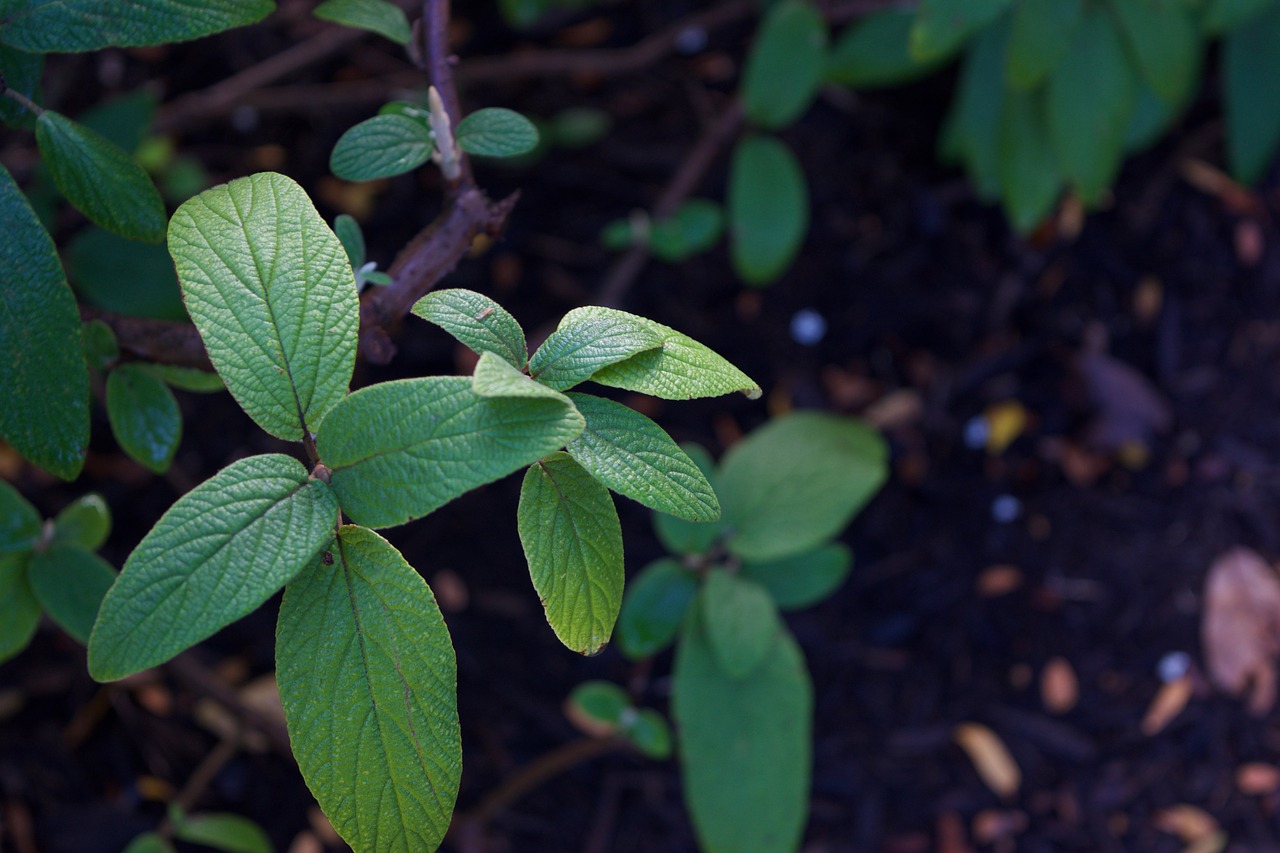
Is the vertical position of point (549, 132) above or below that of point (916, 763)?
above

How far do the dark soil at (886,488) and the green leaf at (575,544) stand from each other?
1163 millimetres

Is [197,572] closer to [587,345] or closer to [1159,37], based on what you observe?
[587,345]

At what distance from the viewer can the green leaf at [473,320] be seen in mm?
719

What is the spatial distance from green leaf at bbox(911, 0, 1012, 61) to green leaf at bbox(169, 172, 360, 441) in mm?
947

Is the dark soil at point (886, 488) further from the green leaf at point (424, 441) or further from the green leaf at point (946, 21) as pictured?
the green leaf at point (424, 441)

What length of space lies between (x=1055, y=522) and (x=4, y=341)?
77.1 inches

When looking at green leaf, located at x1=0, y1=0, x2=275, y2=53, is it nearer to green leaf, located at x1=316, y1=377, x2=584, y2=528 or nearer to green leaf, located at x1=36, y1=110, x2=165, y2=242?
green leaf, located at x1=36, y1=110, x2=165, y2=242

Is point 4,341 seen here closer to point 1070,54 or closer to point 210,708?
point 210,708

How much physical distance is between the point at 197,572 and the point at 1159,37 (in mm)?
1615

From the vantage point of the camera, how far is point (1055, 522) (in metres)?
2.09

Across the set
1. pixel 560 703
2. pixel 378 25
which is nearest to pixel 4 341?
pixel 378 25

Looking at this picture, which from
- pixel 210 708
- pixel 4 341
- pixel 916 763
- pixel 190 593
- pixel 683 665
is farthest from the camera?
pixel 916 763

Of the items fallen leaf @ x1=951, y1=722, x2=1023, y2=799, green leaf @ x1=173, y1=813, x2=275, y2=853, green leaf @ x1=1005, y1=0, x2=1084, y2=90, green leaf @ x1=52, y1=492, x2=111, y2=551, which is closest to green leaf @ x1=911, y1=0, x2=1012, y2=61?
green leaf @ x1=1005, y1=0, x2=1084, y2=90

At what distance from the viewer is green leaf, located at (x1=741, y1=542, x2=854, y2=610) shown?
4.98ft
